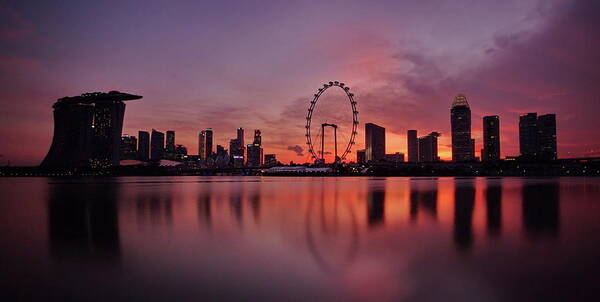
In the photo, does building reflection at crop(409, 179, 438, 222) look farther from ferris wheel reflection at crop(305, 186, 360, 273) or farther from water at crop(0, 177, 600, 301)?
ferris wheel reflection at crop(305, 186, 360, 273)

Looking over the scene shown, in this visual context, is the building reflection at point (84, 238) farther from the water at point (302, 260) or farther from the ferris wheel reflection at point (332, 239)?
the ferris wheel reflection at point (332, 239)

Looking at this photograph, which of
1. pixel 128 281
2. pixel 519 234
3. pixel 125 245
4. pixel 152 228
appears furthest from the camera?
pixel 152 228

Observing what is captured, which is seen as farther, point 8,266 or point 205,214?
point 205,214

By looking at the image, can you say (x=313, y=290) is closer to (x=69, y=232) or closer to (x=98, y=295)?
(x=98, y=295)

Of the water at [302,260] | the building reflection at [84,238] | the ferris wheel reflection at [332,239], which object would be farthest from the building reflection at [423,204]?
the building reflection at [84,238]

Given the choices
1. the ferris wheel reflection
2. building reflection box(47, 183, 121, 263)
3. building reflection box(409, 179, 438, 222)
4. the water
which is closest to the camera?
the water

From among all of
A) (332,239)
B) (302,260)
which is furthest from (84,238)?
(332,239)

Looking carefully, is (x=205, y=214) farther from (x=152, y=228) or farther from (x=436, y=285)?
(x=436, y=285)

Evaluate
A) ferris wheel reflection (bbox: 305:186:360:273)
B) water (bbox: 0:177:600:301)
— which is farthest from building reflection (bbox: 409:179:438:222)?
ferris wheel reflection (bbox: 305:186:360:273)

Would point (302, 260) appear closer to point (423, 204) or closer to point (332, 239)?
point (332, 239)

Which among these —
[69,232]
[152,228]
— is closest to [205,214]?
[152,228]

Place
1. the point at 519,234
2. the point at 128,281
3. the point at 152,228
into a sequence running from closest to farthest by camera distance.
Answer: the point at 128,281, the point at 519,234, the point at 152,228
